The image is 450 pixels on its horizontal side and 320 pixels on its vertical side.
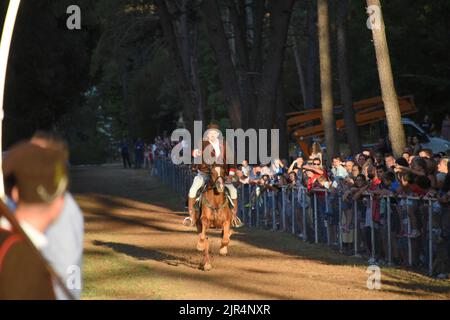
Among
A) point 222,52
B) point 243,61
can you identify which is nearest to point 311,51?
point 243,61

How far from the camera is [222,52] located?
42438mm

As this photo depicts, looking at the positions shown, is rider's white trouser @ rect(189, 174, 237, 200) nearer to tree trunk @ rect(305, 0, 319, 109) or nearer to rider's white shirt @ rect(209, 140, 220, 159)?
rider's white shirt @ rect(209, 140, 220, 159)

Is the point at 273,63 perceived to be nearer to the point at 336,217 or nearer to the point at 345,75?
the point at 345,75

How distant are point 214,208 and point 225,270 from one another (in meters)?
1.32

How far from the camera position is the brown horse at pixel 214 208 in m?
21.1

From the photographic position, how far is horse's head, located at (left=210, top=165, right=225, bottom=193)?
69.0 feet

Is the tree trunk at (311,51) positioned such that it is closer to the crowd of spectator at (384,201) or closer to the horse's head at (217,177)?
the crowd of spectator at (384,201)

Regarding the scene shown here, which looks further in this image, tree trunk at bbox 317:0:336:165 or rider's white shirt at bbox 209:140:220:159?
tree trunk at bbox 317:0:336:165

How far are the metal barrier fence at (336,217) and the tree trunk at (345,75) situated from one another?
781cm

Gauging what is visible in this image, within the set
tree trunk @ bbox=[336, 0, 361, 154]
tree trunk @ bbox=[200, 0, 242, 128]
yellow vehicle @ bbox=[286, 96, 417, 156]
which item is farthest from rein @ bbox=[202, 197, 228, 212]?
yellow vehicle @ bbox=[286, 96, 417, 156]

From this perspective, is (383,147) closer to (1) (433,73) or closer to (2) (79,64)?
(1) (433,73)

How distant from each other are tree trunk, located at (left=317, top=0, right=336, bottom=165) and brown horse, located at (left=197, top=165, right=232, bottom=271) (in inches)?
678

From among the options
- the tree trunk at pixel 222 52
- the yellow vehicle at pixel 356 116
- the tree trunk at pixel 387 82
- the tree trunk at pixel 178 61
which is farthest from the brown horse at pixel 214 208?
the yellow vehicle at pixel 356 116
